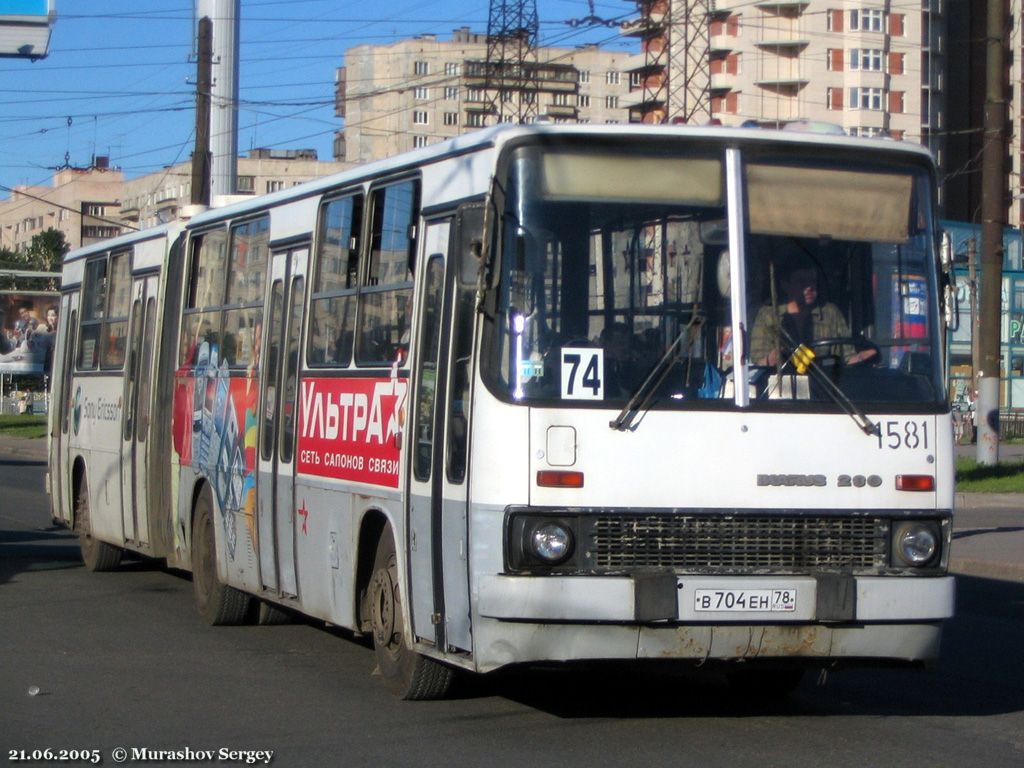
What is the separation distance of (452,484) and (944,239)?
2767mm

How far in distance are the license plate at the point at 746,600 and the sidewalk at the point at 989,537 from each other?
730 centimetres

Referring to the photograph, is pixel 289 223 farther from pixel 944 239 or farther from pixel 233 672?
pixel 944 239

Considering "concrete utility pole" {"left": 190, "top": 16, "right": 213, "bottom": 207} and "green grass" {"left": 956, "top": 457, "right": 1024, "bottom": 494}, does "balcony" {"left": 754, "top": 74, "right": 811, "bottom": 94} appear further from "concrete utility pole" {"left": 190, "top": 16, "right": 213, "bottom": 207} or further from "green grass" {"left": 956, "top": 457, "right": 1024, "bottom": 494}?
"green grass" {"left": 956, "top": 457, "right": 1024, "bottom": 494}

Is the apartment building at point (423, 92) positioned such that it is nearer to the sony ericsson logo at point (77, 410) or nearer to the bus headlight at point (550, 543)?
the sony ericsson logo at point (77, 410)

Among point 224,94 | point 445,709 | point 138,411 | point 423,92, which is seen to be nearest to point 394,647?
point 445,709

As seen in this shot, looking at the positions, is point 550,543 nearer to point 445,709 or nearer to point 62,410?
point 445,709

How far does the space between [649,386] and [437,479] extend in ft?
3.83

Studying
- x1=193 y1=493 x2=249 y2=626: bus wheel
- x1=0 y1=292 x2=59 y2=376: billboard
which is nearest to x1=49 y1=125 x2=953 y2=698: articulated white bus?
x1=193 y1=493 x2=249 y2=626: bus wheel

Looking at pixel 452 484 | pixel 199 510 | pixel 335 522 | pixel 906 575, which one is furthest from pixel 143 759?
pixel 199 510

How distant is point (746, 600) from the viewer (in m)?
7.71

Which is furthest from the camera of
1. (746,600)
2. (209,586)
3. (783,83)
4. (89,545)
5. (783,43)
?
(783,83)

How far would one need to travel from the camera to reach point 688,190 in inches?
316

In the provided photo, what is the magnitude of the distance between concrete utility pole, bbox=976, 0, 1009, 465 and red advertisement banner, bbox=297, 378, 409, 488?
17550mm

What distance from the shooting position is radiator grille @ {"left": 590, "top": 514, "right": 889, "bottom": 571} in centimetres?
768
